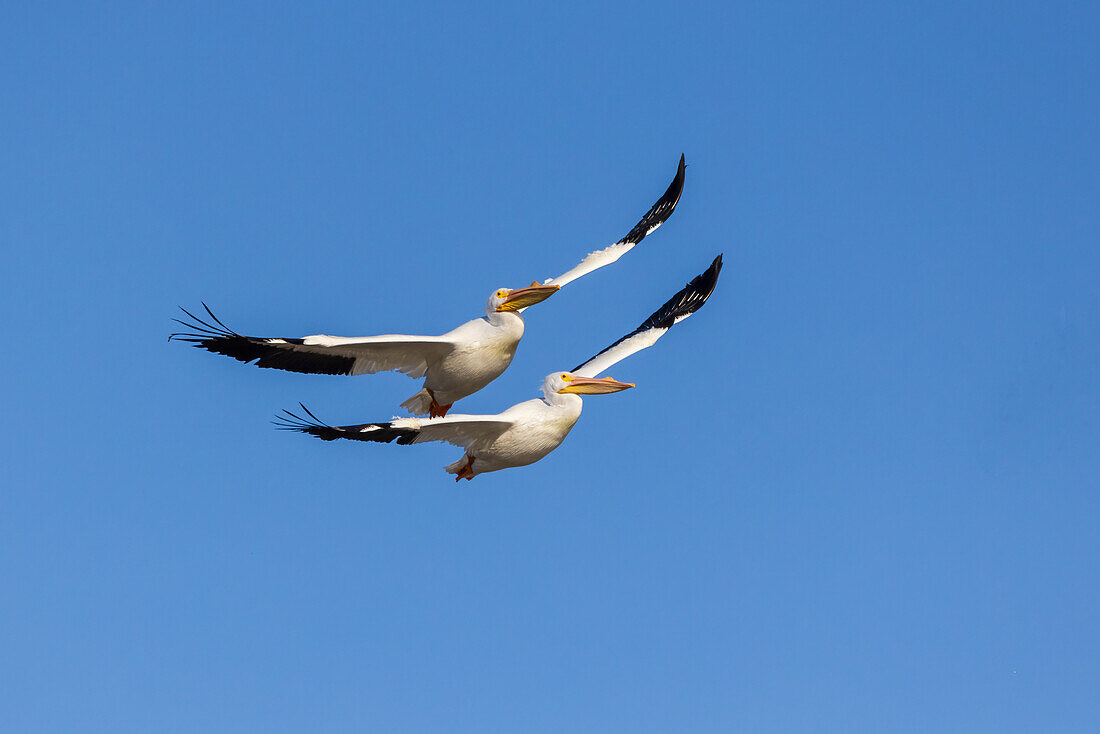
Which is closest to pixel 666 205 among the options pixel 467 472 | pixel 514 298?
pixel 514 298

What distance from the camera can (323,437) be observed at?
15.1 metres

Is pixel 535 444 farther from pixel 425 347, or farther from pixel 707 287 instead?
pixel 707 287

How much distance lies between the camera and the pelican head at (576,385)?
55.7ft

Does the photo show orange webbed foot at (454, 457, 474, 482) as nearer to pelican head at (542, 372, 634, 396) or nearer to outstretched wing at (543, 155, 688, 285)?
pelican head at (542, 372, 634, 396)

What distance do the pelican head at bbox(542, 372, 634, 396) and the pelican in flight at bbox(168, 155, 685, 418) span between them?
1046mm

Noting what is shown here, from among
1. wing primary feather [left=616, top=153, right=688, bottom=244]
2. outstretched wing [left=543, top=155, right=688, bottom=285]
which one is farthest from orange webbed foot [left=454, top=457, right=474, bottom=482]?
wing primary feather [left=616, top=153, right=688, bottom=244]

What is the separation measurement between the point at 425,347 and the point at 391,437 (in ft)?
7.32

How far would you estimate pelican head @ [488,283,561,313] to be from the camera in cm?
1791

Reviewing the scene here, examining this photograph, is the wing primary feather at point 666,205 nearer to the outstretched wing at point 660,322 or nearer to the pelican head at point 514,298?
the outstretched wing at point 660,322

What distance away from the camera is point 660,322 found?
20.3 m

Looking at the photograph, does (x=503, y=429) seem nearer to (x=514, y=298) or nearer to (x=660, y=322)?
(x=514, y=298)

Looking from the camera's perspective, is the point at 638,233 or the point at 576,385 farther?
the point at 638,233

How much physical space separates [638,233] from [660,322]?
1.66 meters

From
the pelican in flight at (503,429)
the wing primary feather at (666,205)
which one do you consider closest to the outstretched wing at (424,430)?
the pelican in flight at (503,429)
